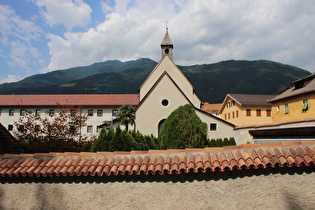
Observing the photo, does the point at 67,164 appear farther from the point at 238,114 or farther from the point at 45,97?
the point at 45,97

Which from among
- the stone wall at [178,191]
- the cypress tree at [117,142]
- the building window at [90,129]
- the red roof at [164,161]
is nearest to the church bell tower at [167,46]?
the building window at [90,129]

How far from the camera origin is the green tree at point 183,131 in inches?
594

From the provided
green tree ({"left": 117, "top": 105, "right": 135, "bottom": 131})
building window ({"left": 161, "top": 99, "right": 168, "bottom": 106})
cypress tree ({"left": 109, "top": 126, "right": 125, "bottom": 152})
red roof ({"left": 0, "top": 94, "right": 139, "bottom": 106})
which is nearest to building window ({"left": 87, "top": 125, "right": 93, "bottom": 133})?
red roof ({"left": 0, "top": 94, "right": 139, "bottom": 106})

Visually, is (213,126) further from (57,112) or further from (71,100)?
(71,100)

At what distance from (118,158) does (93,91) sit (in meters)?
154

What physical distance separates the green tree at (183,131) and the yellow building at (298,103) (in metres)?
17.6

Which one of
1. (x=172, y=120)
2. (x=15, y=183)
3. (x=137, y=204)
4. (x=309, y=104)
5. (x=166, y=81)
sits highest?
(x=166, y=81)

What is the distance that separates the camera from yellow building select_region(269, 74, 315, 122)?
26.4m

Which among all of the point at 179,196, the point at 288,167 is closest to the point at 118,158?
the point at 179,196

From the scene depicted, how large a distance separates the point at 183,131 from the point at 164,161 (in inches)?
387

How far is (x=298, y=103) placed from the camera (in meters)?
28.5

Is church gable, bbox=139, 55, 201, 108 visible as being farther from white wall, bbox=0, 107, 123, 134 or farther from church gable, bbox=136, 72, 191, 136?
white wall, bbox=0, 107, 123, 134

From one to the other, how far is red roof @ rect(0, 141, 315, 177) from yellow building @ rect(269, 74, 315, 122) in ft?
80.9

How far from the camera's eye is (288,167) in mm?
5102
